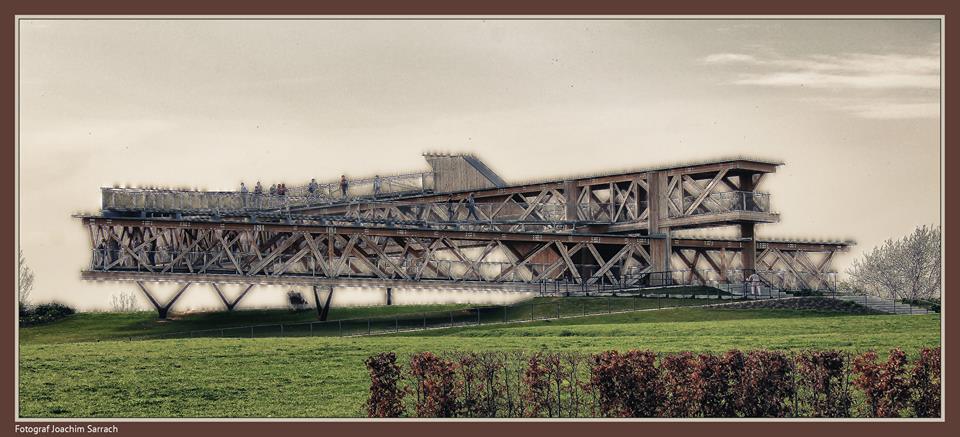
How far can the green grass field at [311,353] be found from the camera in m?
47.8

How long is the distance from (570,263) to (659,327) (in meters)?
Answer: 21.0

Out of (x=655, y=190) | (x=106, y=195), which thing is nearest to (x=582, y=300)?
(x=655, y=190)

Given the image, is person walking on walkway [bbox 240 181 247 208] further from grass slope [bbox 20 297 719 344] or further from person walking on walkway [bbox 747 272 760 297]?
person walking on walkway [bbox 747 272 760 297]

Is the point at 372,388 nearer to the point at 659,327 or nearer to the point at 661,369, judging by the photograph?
the point at 661,369

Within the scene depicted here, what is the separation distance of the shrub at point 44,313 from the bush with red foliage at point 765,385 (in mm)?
47860

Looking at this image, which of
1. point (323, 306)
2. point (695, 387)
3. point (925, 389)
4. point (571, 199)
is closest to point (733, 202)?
point (571, 199)

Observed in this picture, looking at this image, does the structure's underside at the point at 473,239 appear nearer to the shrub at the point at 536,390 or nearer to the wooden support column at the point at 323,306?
the wooden support column at the point at 323,306

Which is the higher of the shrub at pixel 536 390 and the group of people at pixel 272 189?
the group of people at pixel 272 189

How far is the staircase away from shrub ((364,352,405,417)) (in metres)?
34.1

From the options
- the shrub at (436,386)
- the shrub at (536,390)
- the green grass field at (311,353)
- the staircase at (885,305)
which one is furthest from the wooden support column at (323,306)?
the shrub at (536,390)

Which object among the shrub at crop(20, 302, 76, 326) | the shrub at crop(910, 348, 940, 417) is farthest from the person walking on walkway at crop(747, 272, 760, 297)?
the shrub at crop(20, 302, 76, 326)

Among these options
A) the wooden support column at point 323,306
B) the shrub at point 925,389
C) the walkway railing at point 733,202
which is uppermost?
the walkway railing at point 733,202

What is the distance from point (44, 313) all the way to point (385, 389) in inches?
1696

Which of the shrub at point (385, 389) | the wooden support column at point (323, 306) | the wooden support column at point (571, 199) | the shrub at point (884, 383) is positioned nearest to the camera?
the shrub at point (884, 383)
